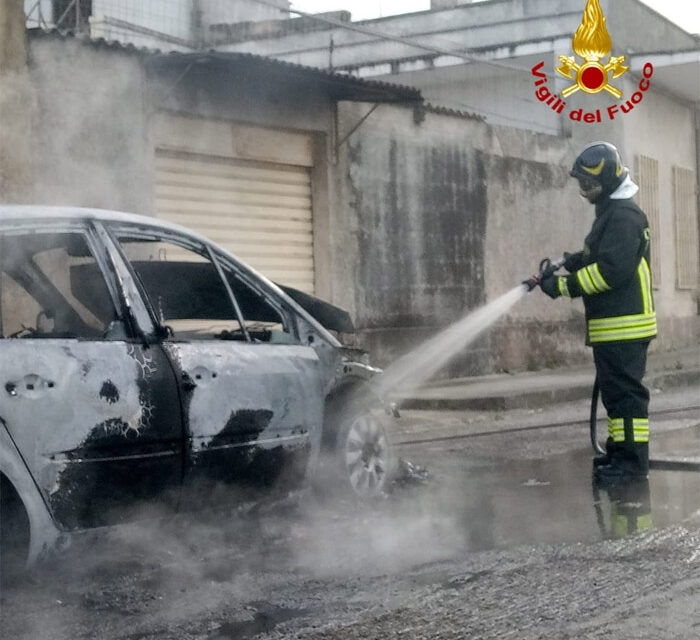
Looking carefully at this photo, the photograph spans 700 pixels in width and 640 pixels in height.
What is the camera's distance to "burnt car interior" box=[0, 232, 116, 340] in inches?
196

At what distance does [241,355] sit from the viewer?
17.8 ft

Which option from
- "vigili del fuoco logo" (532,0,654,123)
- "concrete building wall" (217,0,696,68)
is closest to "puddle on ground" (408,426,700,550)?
"vigili del fuoco logo" (532,0,654,123)

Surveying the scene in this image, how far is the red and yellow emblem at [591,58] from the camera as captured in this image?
57.6 feet

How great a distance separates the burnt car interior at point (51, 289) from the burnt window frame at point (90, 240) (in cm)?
2

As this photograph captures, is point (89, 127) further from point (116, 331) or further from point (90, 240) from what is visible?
point (116, 331)

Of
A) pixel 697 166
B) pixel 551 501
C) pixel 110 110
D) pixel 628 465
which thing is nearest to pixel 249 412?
pixel 551 501

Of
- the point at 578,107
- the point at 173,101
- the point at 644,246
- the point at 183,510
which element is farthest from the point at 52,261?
the point at 578,107

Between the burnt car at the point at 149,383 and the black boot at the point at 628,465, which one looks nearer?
the burnt car at the point at 149,383

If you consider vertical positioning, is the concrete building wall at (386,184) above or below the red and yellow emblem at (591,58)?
below

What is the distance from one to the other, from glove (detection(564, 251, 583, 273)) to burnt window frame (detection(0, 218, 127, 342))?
10.8 feet

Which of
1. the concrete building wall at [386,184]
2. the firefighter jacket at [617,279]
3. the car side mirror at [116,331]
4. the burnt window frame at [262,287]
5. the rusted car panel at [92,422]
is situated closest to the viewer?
the rusted car panel at [92,422]

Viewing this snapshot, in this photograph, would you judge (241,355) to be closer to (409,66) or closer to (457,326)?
(457,326)

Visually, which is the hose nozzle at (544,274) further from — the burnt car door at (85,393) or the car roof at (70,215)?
the burnt car door at (85,393)

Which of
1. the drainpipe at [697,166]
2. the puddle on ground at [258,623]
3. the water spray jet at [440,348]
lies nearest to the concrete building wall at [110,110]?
the water spray jet at [440,348]
